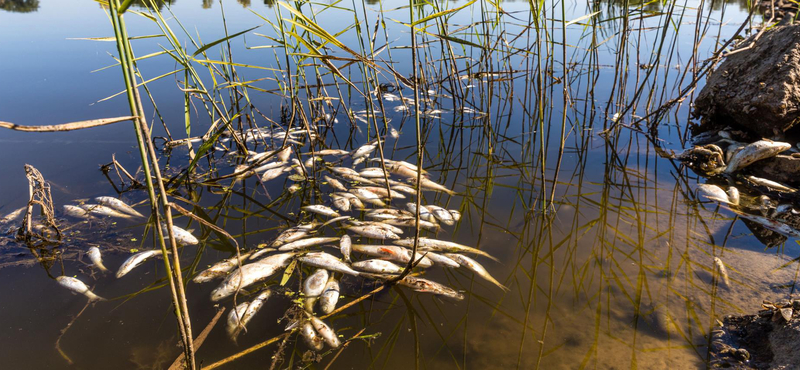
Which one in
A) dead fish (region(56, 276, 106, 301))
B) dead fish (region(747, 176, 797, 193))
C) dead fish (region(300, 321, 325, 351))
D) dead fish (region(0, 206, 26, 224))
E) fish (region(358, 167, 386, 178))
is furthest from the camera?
fish (region(358, 167, 386, 178))

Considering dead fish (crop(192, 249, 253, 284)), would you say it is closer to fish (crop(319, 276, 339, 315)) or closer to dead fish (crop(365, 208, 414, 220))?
fish (crop(319, 276, 339, 315))

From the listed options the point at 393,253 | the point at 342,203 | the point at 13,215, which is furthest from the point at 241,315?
the point at 13,215

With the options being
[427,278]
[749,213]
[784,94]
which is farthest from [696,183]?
[427,278]

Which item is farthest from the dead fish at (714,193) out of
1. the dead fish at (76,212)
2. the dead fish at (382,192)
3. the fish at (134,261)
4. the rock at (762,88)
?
the dead fish at (76,212)

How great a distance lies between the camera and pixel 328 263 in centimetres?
260

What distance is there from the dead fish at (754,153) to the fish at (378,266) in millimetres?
3184

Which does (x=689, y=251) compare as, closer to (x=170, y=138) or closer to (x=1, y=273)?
(x=1, y=273)

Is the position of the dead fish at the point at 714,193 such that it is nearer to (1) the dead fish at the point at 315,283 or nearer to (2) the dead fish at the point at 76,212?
(1) the dead fish at the point at 315,283

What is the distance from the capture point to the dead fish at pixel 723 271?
251 cm

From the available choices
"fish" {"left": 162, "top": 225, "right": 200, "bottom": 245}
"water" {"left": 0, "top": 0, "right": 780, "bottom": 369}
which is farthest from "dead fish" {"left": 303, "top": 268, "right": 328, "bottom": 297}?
"fish" {"left": 162, "top": 225, "right": 200, "bottom": 245}

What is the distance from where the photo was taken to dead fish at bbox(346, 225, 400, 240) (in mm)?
2896

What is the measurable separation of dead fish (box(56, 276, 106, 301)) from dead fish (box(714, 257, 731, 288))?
335 centimetres

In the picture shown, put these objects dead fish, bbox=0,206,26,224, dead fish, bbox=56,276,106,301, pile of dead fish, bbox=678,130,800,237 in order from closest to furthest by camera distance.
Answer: dead fish, bbox=56,276,106,301 → dead fish, bbox=0,206,26,224 → pile of dead fish, bbox=678,130,800,237

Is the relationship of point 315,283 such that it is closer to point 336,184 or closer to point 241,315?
point 241,315
